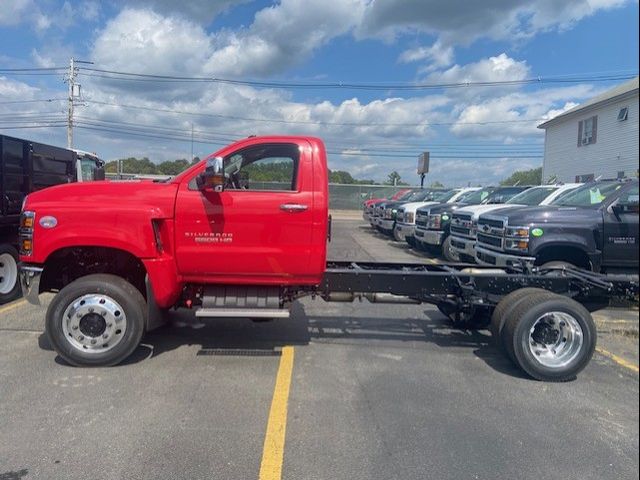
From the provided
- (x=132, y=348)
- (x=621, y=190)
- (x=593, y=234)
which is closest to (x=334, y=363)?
(x=132, y=348)

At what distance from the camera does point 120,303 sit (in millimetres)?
4949

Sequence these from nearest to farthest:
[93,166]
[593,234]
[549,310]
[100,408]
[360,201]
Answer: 1. [100,408]
2. [549,310]
3. [593,234]
4. [93,166]
5. [360,201]

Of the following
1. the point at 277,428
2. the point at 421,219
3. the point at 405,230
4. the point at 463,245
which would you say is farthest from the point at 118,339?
the point at 405,230

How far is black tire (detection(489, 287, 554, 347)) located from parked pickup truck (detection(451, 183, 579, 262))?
4.72 metres

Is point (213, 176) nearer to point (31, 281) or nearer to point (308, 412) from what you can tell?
point (31, 281)

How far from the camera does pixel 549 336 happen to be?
5086 mm

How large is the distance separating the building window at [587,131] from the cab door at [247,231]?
24.6 metres

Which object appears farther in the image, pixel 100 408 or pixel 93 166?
pixel 93 166

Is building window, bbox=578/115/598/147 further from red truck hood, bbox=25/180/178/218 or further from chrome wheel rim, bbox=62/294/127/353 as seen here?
chrome wheel rim, bbox=62/294/127/353

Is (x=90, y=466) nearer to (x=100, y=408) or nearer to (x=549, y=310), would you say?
(x=100, y=408)

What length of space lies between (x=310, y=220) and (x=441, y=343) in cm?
233

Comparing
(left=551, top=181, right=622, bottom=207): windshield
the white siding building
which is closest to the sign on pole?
the white siding building

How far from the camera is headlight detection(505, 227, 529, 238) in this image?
759cm

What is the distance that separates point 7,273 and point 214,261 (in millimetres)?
4362
